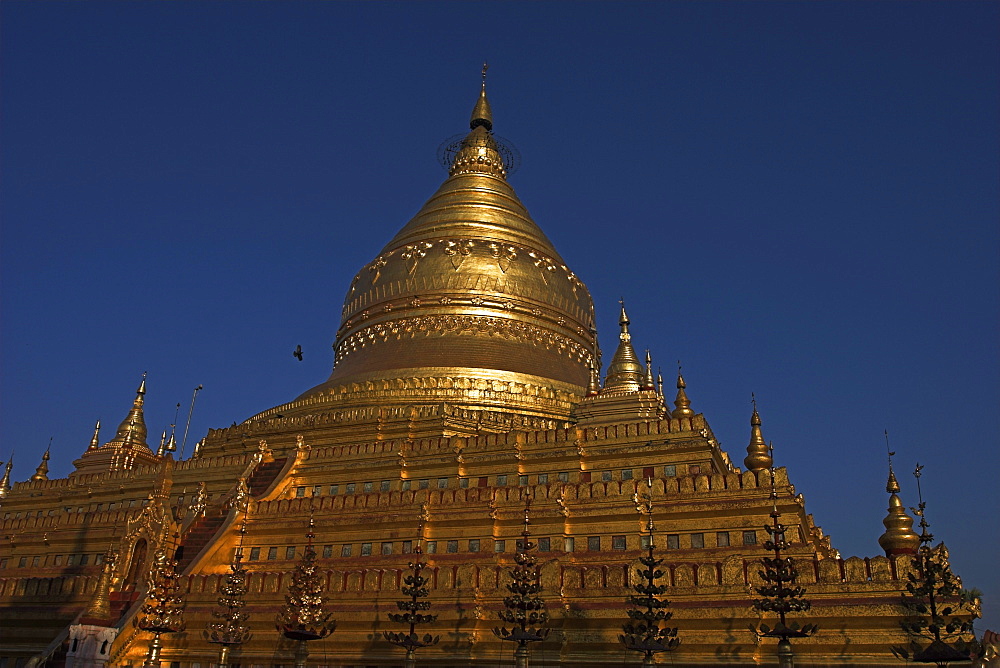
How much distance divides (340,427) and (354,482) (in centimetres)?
362

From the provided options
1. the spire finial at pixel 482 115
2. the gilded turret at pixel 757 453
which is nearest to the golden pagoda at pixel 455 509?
the gilded turret at pixel 757 453

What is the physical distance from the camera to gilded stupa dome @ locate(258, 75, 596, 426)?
96.0 feet

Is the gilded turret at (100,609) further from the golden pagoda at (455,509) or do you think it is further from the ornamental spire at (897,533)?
the ornamental spire at (897,533)

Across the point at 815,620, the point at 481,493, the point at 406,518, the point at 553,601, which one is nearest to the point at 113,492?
the point at 406,518

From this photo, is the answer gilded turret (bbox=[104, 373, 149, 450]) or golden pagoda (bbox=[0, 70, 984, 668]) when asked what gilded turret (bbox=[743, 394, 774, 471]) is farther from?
gilded turret (bbox=[104, 373, 149, 450])

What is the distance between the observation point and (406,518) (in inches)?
837

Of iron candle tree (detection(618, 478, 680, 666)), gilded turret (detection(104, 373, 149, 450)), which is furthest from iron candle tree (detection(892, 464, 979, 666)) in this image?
gilded turret (detection(104, 373, 149, 450))

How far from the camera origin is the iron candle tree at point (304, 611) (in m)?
15.3

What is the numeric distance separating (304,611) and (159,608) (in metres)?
3.05

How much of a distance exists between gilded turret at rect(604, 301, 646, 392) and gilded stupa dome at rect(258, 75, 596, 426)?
2.42 metres

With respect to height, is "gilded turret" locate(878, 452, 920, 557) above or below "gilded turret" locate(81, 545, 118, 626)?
above

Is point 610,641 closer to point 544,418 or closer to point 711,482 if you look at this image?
point 711,482

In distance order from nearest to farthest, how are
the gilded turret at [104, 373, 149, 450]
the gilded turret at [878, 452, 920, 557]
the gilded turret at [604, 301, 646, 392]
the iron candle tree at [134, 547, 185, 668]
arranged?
the iron candle tree at [134, 547, 185, 668] < the gilded turret at [878, 452, 920, 557] < the gilded turret at [604, 301, 646, 392] < the gilded turret at [104, 373, 149, 450]

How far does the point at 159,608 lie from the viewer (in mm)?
16281
